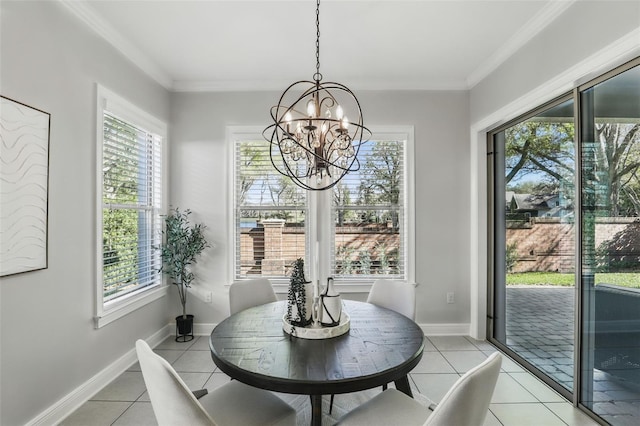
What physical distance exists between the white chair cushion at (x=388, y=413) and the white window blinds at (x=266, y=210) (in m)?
2.33

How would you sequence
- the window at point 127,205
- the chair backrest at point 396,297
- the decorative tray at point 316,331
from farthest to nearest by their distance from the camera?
the window at point 127,205 < the chair backrest at point 396,297 < the decorative tray at point 316,331

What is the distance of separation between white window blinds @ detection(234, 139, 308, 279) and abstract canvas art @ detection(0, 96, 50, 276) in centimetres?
189

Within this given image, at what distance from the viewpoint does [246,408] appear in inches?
60.7

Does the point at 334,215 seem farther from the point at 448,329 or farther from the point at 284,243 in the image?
the point at 448,329

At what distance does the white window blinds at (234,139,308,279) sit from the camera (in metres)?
3.81

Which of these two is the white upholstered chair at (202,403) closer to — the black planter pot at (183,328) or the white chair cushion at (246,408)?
the white chair cushion at (246,408)

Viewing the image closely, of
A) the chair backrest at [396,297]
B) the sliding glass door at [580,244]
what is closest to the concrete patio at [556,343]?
the sliding glass door at [580,244]

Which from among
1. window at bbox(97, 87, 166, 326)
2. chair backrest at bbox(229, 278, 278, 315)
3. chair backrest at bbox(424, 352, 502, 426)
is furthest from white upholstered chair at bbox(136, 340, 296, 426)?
window at bbox(97, 87, 166, 326)

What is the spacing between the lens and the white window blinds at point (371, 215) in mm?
3793

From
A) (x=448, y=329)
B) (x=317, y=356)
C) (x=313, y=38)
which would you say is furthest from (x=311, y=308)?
(x=448, y=329)

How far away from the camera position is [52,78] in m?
2.17

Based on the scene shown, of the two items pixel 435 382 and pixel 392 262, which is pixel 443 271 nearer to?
pixel 392 262

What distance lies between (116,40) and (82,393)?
2.74 m

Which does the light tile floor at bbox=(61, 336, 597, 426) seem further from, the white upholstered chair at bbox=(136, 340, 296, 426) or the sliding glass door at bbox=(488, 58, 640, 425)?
the white upholstered chair at bbox=(136, 340, 296, 426)
